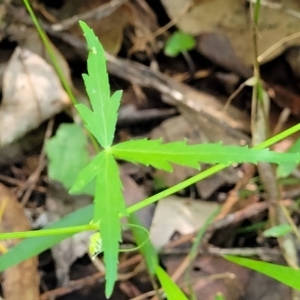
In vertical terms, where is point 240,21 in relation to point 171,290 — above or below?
above

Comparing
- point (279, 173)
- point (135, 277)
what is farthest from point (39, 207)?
point (279, 173)

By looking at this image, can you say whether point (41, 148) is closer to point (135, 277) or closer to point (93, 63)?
point (135, 277)

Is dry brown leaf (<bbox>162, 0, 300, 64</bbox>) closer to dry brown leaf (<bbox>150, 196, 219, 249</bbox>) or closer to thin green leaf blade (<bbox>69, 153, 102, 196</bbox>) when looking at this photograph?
dry brown leaf (<bbox>150, 196, 219, 249</bbox>)

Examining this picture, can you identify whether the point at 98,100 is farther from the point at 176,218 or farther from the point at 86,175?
the point at 176,218

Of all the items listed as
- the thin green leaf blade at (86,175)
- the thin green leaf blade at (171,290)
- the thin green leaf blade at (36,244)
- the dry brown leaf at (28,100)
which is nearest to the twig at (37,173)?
the dry brown leaf at (28,100)

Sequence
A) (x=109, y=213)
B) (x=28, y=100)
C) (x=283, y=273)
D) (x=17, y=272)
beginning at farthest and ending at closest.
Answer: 1. (x=28, y=100)
2. (x=17, y=272)
3. (x=283, y=273)
4. (x=109, y=213)

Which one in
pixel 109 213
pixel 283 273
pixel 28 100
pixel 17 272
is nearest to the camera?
pixel 109 213

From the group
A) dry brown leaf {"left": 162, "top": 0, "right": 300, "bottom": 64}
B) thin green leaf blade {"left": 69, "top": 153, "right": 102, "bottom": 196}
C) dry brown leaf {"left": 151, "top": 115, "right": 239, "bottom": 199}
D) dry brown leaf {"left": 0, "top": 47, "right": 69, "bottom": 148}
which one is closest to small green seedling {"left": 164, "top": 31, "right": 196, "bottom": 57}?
dry brown leaf {"left": 162, "top": 0, "right": 300, "bottom": 64}

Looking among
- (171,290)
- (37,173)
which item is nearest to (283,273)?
(171,290)
